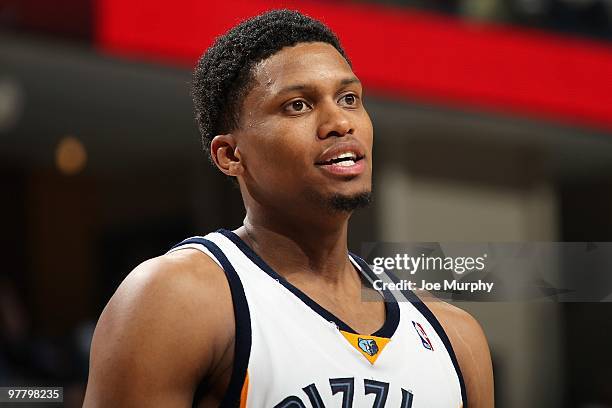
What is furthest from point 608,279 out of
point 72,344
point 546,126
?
point 546,126

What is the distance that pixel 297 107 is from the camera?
2.23m

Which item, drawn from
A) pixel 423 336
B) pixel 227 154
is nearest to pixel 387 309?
pixel 423 336

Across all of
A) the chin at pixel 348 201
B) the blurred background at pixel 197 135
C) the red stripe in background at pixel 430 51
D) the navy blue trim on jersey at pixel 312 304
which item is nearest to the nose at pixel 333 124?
the chin at pixel 348 201

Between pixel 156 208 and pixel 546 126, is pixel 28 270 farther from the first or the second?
pixel 546 126

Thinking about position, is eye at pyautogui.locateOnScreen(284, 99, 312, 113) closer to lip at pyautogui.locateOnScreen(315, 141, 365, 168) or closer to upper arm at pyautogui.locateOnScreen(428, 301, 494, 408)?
lip at pyautogui.locateOnScreen(315, 141, 365, 168)

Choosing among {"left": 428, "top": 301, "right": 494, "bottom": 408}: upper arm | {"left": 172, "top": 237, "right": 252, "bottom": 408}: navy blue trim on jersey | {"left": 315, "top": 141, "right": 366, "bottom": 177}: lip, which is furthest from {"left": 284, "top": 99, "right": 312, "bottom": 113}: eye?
{"left": 428, "top": 301, "right": 494, "bottom": 408}: upper arm

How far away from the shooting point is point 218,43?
95.1 inches

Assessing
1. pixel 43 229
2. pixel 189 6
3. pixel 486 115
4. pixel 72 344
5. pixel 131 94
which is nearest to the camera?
pixel 72 344

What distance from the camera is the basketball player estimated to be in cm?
201

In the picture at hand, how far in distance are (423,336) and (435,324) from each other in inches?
3.3

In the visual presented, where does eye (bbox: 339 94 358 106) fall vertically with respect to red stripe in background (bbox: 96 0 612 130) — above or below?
below

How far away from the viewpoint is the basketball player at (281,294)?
79.3 inches

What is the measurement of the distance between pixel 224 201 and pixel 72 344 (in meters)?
1.53

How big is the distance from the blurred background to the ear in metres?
3.54
